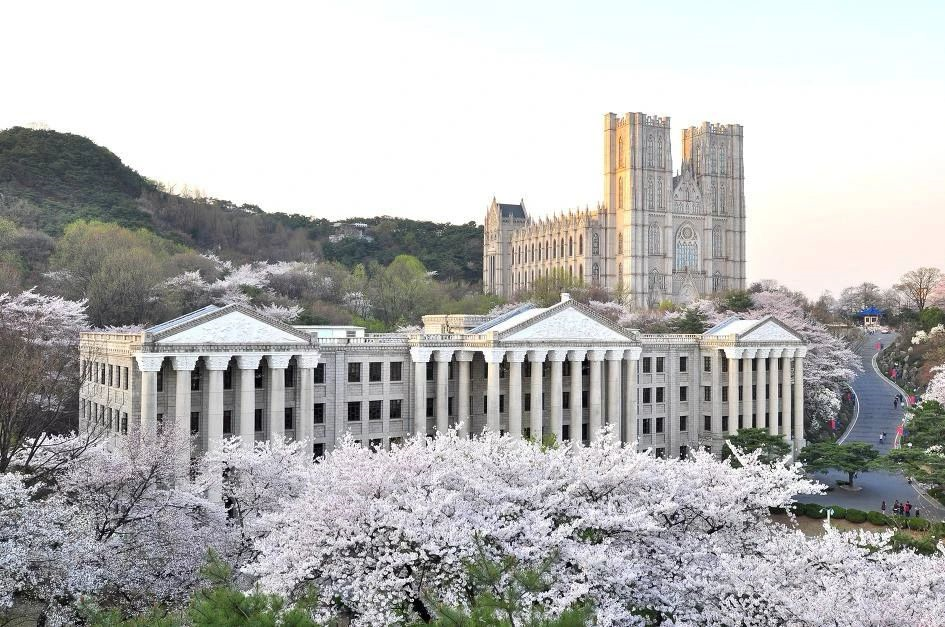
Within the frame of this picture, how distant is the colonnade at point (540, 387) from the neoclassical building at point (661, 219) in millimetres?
96069

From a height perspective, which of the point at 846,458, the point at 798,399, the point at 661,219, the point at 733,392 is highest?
the point at 661,219

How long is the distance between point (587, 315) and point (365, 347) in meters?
16.9

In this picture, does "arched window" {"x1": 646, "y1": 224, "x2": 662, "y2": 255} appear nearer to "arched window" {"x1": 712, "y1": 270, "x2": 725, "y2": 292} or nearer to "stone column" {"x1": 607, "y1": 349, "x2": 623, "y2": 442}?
"arched window" {"x1": 712, "y1": 270, "x2": 725, "y2": 292}

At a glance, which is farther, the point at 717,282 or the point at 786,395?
the point at 717,282

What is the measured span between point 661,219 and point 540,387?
11436 cm

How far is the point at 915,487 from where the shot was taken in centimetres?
6412

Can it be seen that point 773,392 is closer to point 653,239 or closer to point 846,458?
point 846,458

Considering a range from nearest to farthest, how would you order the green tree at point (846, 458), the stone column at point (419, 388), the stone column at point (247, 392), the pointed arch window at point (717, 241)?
1. the stone column at point (247, 392)
2. the stone column at point (419, 388)
3. the green tree at point (846, 458)
4. the pointed arch window at point (717, 241)

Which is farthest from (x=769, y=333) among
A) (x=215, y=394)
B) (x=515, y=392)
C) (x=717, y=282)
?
(x=717, y=282)

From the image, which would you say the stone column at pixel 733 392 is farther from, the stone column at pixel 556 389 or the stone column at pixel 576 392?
the stone column at pixel 556 389

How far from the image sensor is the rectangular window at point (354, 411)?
56.1m

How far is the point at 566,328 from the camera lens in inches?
2389

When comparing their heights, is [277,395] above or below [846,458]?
above

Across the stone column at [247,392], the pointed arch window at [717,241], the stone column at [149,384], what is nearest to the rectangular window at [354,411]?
the stone column at [247,392]
